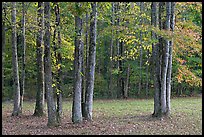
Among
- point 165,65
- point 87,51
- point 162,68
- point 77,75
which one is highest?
point 87,51

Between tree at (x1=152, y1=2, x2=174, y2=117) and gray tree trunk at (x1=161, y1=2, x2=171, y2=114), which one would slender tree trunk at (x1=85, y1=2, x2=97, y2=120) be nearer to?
tree at (x1=152, y1=2, x2=174, y2=117)

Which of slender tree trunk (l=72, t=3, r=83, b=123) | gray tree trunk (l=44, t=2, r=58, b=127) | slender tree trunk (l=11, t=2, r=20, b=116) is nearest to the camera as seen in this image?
gray tree trunk (l=44, t=2, r=58, b=127)

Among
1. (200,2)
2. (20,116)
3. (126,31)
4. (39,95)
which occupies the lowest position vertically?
(20,116)

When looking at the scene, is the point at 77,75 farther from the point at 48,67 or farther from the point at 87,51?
Result: the point at 87,51

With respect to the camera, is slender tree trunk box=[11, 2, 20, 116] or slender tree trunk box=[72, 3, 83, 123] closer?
slender tree trunk box=[72, 3, 83, 123]

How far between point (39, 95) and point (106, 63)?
19.5 m

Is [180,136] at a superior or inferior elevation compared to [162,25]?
inferior

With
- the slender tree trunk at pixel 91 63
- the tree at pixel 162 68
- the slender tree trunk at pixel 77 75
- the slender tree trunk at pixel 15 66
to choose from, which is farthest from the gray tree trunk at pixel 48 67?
the tree at pixel 162 68

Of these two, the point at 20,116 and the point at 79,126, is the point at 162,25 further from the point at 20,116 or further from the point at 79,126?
the point at 20,116

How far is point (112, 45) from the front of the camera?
29.7 m

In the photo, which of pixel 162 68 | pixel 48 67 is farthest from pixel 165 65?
pixel 48 67

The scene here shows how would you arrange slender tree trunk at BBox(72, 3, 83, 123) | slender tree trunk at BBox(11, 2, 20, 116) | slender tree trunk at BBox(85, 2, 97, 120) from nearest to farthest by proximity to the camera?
slender tree trunk at BBox(72, 3, 83, 123) → slender tree trunk at BBox(85, 2, 97, 120) → slender tree trunk at BBox(11, 2, 20, 116)

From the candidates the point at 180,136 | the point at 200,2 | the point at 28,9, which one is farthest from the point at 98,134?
the point at 28,9

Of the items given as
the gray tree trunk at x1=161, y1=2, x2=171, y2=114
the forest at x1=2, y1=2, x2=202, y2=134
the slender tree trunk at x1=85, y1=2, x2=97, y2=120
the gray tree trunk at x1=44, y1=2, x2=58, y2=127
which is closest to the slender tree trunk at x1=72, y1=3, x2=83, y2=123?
the forest at x1=2, y1=2, x2=202, y2=134
